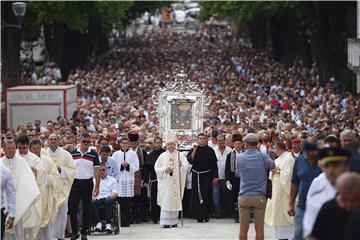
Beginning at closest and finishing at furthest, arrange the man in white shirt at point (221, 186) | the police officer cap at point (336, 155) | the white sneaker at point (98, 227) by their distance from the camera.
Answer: the police officer cap at point (336, 155) < the white sneaker at point (98, 227) < the man in white shirt at point (221, 186)

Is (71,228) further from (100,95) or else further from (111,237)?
(100,95)

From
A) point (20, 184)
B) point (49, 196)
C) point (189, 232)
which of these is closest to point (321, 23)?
point (189, 232)

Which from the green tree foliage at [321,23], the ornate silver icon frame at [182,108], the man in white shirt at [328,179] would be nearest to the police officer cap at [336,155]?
the man in white shirt at [328,179]

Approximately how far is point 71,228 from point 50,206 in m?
1.55

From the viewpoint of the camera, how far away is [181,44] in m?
108

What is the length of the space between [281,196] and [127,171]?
458 centimetres

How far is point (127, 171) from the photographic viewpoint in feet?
75.9

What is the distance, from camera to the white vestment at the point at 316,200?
12.2 m

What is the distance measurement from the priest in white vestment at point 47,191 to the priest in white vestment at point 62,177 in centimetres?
17

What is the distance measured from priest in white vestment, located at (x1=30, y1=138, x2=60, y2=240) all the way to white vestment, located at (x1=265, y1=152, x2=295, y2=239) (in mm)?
2950

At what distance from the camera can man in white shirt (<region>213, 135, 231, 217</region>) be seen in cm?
2416

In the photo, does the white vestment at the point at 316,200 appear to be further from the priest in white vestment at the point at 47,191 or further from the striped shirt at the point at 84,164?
the striped shirt at the point at 84,164

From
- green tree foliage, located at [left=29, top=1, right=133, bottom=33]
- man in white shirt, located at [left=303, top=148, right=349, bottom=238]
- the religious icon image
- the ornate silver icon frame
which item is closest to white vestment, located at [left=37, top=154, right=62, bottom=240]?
man in white shirt, located at [left=303, top=148, right=349, bottom=238]

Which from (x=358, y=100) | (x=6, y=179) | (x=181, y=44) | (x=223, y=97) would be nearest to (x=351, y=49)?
(x=358, y=100)
